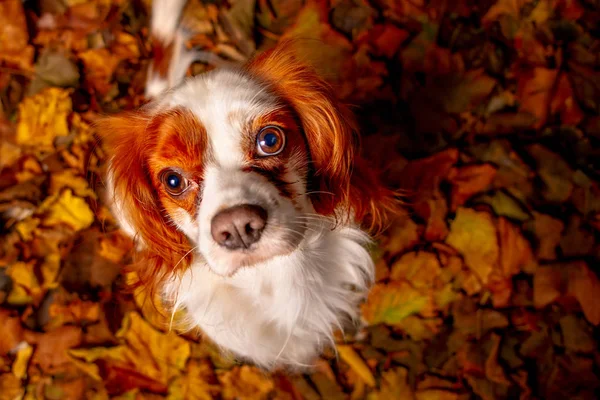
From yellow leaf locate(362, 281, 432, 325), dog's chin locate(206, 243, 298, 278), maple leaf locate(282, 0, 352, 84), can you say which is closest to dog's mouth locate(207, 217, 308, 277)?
dog's chin locate(206, 243, 298, 278)

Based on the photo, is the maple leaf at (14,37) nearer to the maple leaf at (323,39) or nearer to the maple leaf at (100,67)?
the maple leaf at (100,67)

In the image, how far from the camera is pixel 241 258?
1.11m

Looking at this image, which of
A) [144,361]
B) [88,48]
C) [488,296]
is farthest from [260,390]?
[88,48]

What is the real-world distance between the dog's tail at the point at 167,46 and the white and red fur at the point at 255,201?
0.51 m

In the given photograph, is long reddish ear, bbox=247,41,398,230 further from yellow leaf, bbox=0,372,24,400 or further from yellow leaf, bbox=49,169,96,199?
yellow leaf, bbox=0,372,24,400

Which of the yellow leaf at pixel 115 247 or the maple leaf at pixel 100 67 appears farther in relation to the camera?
the maple leaf at pixel 100 67

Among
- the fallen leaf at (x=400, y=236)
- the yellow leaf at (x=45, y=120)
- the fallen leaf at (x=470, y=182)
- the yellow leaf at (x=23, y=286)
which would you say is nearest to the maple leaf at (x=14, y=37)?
the yellow leaf at (x=45, y=120)

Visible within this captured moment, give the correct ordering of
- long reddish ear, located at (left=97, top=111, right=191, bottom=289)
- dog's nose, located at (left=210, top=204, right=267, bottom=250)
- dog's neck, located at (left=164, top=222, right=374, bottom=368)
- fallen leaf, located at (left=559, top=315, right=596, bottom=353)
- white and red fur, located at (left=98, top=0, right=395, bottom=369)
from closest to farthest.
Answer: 1. dog's nose, located at (left=210, top=204, right=267, bottom=250)
2. white and red fur, located at (left=98, top=0, right=395, bottom=369)
3. long reddish ear, located at (left=97, top=111, right=191, bottom=289)
4. dog's neck, located at (left=164, top=222, right=374, bottom=368)
5. fallen leaf, located at (left=559, top=315, right=596, bottom=353)

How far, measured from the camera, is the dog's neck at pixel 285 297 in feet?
4.69

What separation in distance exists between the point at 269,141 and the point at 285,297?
53 centimetres

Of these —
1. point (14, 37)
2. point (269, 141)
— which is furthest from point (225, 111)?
point (14, 37)

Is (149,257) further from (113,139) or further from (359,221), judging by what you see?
(359,221)

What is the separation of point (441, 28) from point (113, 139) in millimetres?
1466

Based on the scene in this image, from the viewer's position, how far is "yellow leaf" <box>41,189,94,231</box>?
2.00 meters
